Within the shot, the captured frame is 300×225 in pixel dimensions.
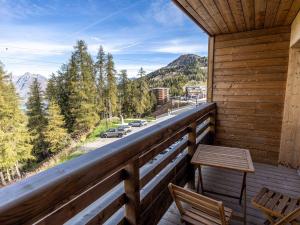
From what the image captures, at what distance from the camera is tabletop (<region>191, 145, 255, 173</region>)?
5.86ft

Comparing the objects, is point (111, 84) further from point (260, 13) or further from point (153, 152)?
point (153, 152)

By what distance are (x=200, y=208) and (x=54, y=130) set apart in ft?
62.0

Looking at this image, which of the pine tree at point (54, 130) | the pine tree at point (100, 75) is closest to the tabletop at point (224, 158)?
the pine tree at point (54, 130)

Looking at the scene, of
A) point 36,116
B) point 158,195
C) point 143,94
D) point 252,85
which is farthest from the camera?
point 143,94

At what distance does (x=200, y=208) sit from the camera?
1244 mm

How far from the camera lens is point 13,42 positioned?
3378 cm

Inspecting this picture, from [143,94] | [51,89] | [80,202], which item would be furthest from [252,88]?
[143,94]

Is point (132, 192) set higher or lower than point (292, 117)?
lower

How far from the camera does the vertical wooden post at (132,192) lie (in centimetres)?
121

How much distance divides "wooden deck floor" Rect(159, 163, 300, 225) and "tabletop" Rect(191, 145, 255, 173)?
1.91 ft

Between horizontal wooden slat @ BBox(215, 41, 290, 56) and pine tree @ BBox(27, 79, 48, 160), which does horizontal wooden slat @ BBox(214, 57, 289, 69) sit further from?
pine tree @ BBox(27, 79, 48, 160)

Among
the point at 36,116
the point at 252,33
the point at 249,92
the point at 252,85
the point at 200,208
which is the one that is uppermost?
the point at 252,33

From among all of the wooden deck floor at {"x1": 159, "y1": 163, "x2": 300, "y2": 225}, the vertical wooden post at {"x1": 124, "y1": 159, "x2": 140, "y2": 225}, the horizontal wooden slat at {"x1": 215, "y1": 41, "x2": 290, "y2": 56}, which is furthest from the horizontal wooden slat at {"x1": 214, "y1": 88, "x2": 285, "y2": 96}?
the vertical wooden post at {"x1": 124, "y1": 159, "x2": 140, "y2": 225}

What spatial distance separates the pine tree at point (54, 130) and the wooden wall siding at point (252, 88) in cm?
1722
